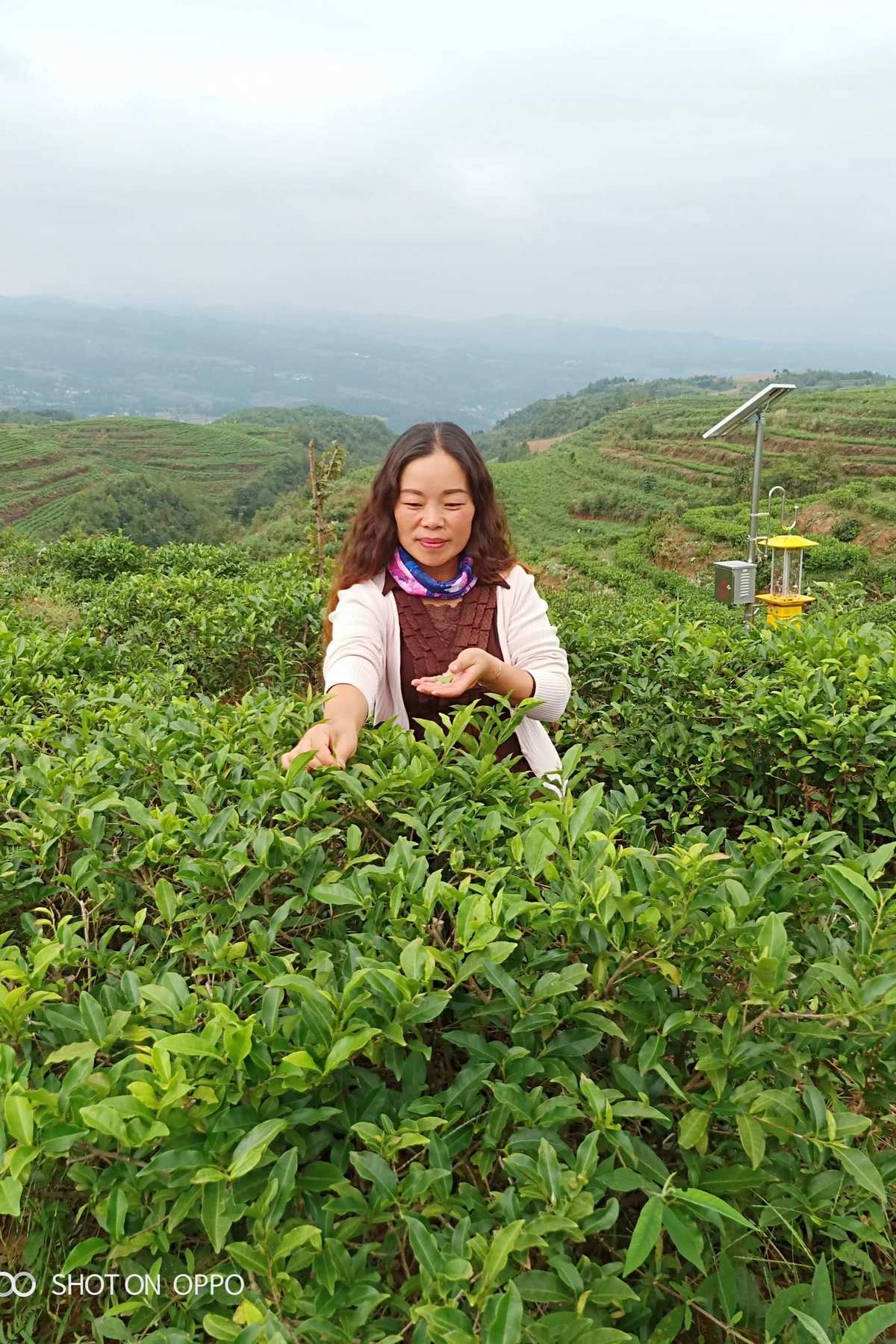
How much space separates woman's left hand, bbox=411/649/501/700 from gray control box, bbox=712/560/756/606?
6.14 metres

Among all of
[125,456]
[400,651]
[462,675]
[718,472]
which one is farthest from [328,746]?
[125,456]

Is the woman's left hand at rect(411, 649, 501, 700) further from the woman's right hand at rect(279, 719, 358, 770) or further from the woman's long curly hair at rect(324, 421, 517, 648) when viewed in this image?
the woman's long curly hair at rect(324, 421, 517, 648)

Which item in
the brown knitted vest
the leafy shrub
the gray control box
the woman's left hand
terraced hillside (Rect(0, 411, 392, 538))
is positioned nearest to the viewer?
the woman's left hand

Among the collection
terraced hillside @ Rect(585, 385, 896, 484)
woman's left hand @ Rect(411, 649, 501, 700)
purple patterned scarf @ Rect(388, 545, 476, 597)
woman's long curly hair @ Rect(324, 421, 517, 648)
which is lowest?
woman's left hand @ Rect(411, 649, 501, 700)

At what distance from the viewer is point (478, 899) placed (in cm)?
115

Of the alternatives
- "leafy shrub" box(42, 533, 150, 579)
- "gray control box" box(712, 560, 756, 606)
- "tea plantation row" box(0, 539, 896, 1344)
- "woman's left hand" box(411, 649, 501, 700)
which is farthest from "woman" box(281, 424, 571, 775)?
"leafy shrub" box(42, 533, 150, 579)

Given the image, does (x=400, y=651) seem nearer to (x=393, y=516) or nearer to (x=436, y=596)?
(x=436, y=596)

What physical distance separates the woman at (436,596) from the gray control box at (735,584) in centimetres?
575

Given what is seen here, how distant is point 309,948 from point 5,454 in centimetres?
6682

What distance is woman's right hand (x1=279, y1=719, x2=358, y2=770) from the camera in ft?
5.21

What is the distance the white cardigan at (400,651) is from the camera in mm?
2053

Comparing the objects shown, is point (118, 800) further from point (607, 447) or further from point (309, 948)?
point (607, 447)

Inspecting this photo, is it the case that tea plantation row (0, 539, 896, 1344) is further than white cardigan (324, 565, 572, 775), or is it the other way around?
white cardigan (324, 565, 572, 775)

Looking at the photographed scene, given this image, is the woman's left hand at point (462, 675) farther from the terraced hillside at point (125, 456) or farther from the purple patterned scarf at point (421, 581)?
the terraced hillside at point (125, 456)
